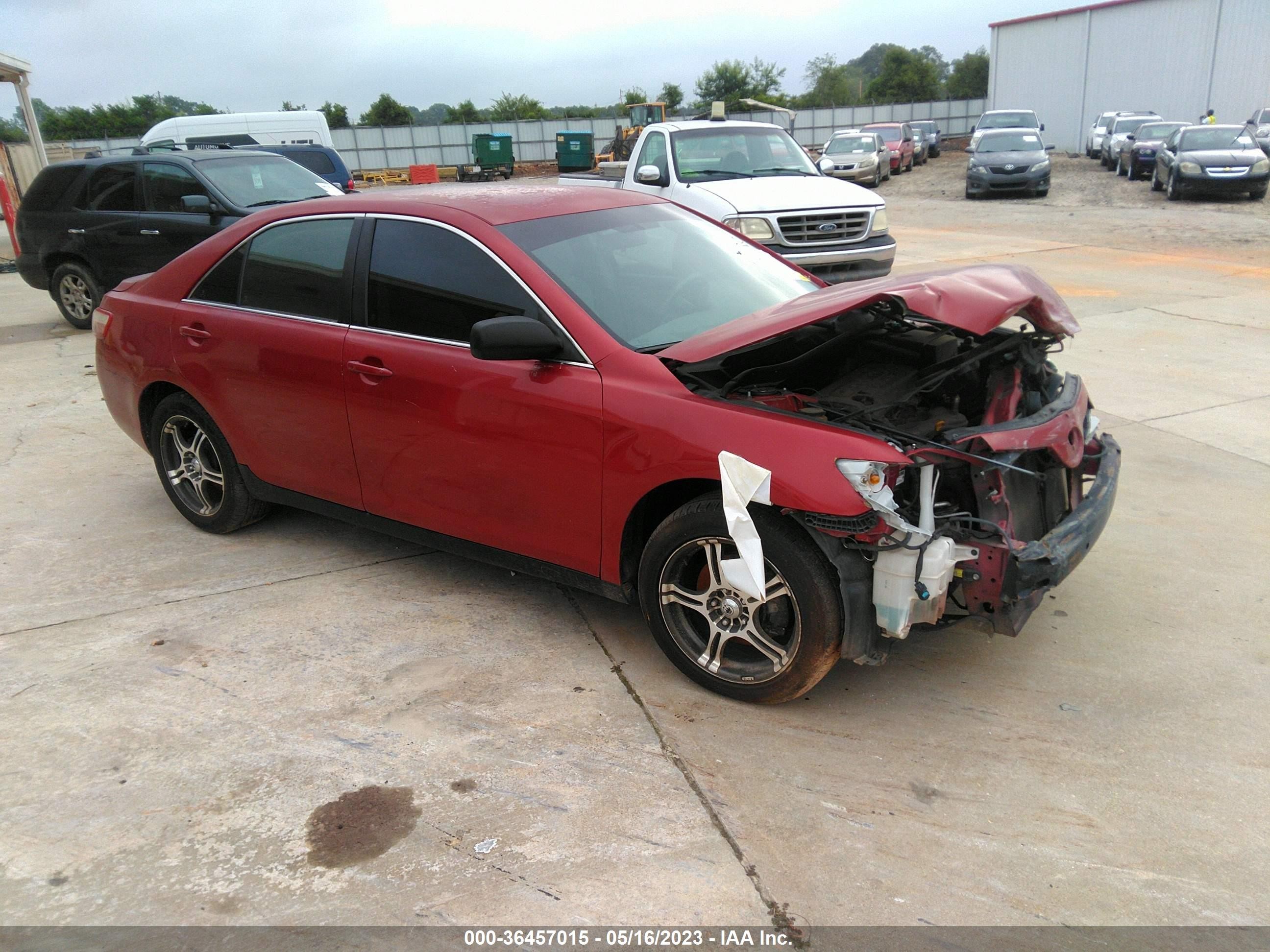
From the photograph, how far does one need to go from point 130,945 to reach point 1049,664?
3074mm

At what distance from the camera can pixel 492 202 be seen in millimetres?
4117

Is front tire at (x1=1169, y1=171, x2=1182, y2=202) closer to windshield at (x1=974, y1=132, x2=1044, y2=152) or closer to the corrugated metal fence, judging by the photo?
windshield at (x1=974, y1=132, x2=1044, y2=152)

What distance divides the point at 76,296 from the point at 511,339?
9.76 meters

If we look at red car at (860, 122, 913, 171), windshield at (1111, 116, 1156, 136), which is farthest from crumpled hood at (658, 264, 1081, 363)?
windshield at (1111, 116, 1156, 136)

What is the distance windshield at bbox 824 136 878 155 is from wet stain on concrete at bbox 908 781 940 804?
27.4m

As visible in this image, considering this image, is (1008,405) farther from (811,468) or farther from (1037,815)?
(1037,815)

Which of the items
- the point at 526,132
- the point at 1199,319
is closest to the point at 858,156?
the point at 1199,319

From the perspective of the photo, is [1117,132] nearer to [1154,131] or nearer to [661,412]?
[1154,131]

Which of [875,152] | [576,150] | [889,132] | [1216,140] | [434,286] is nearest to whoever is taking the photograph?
[434,286]

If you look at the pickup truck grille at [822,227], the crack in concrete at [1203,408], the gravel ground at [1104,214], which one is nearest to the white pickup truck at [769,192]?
the pickup truck grille at [822,227]

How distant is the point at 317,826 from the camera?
292 centimetres

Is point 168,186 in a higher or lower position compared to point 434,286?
higher

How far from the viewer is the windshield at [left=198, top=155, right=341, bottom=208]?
33.1 ft

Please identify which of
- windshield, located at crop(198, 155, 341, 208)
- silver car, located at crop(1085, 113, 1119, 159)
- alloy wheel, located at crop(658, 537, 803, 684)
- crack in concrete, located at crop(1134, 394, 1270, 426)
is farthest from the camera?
silver car, located at crop(1085, 113, 1119, 159)
